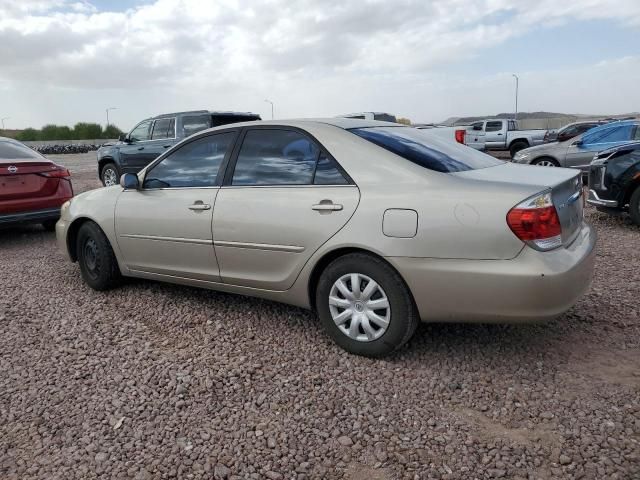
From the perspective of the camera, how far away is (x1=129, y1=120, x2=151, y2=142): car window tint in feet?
41.2

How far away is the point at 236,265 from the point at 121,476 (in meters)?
1.74

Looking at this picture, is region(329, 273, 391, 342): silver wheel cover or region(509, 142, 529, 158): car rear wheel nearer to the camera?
region(329, 273, 391, 342): silver wheel cover

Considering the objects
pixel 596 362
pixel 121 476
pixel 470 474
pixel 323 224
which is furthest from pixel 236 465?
pixel 596 362

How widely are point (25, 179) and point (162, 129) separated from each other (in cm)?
536

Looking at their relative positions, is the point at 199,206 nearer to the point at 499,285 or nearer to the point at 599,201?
the point at 499,285

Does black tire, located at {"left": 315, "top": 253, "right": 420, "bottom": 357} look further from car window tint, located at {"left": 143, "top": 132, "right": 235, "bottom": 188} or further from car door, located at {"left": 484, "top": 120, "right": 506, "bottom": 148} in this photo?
car door, located at {"left": 484, "top": 120, "right": 506, "bottom": 148}

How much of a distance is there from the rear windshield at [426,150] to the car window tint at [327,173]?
0.28m

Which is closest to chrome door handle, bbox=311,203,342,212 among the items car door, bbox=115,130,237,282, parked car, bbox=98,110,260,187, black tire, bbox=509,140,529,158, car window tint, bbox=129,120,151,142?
car door, bbox=115,130,237,282

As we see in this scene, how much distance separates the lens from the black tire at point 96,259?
4.89m

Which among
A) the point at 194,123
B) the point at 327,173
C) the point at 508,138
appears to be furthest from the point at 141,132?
the point at 508,138

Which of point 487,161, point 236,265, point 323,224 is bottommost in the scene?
point 236,265

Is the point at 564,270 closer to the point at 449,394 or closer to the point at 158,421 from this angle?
the point at 449,394

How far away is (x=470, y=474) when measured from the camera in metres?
2.41

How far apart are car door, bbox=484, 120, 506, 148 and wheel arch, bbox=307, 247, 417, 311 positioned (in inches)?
843
